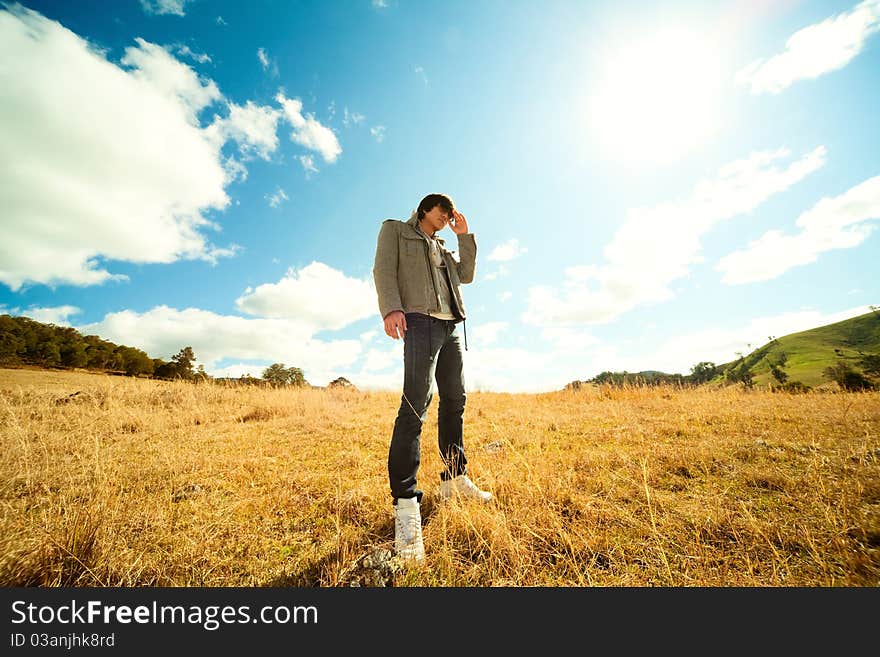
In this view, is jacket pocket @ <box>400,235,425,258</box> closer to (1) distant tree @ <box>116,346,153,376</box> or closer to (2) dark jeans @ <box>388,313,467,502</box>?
(2) dark jeans @ <box>388,313,467,502</box>

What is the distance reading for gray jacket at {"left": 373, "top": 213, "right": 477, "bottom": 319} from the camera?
247cm

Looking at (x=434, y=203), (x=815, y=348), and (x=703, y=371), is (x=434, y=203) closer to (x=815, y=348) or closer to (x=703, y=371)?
(x=703, y=371)

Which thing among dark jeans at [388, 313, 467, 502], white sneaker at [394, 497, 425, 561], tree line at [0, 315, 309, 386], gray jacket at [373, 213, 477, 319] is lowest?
white sneaker at [394, 497, 425, 561]

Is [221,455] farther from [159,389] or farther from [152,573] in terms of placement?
[159,389]

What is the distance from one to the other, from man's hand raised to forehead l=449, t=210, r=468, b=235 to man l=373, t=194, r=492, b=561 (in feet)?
0.04

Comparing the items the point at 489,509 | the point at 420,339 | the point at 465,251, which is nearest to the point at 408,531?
the point at 489,509

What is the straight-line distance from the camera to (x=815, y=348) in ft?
282

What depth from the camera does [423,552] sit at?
1.89 metres

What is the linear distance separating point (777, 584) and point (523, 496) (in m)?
1.37

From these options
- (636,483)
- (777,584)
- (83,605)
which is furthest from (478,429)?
(83,605)

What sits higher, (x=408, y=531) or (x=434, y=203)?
(x=434, y=203)

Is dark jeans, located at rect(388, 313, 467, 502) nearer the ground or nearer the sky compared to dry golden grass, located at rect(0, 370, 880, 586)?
nearer the sky

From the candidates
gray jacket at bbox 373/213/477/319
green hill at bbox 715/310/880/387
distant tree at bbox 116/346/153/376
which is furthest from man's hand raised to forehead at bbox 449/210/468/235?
green hill at bbox 715/310/880/387

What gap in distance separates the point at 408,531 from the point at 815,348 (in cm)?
13188
